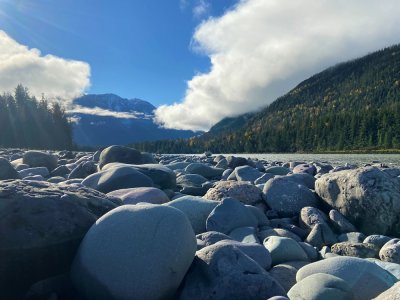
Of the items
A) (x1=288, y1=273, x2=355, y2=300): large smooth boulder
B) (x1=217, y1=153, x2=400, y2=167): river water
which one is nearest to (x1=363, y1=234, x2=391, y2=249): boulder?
(x1=288, y1=273, x2=355, y2=300): large smooth boulder

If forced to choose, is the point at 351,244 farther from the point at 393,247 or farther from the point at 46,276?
the point at 46,276

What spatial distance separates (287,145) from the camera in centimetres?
10044

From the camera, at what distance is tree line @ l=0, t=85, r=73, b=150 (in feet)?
216

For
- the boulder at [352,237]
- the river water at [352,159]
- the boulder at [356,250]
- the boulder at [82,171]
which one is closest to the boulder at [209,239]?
the boulder at [356,250]

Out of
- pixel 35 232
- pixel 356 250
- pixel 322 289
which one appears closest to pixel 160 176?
pixel 356 250

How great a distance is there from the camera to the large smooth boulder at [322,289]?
2.88 m

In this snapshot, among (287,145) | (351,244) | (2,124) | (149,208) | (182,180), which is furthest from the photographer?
(287,145)

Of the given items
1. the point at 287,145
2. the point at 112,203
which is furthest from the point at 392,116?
the point at 112,203

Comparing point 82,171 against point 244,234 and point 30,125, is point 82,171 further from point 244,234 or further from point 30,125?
point 30,125

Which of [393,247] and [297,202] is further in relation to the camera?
[297,202]

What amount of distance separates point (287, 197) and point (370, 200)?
1.36 m

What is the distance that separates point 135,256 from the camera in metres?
2.89

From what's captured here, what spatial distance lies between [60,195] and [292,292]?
2194 millimetres

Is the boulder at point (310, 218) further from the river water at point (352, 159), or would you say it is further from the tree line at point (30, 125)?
the tree line at point (30, 125)
